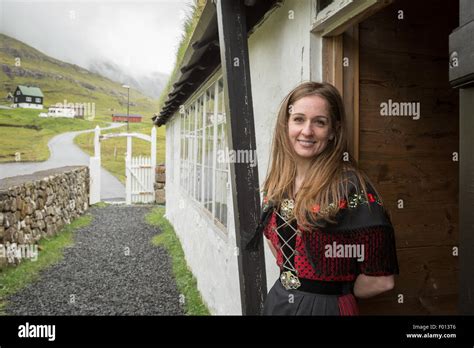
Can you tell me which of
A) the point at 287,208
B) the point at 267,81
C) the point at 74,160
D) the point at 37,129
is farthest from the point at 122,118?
the point at 287,208

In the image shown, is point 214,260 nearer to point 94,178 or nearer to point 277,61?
point 277,61

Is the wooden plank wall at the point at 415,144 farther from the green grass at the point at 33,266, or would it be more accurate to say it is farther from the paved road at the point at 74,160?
the paved road at the point at 74,160

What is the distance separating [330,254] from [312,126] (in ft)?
1.28

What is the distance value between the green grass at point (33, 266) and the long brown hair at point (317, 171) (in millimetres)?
4260

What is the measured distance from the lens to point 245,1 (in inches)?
69.8

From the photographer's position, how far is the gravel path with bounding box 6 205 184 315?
4.29 meters

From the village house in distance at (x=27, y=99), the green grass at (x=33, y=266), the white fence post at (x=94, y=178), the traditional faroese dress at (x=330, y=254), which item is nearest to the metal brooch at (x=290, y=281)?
→ the traditional faroese dress at (x=330, y=254)

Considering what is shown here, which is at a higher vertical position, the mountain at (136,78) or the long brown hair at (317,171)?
the mountain at (136,78)

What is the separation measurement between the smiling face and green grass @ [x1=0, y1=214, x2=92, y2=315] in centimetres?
440

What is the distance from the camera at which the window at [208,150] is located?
3.44 m

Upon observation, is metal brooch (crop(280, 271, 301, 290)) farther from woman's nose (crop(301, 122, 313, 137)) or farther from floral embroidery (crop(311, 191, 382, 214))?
woman's nose (crop(301, 122, 313, 137))

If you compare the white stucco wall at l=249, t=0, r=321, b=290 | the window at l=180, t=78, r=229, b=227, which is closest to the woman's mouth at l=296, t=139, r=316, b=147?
the white stucco wall at l=249, t=0, r=321, b=290
